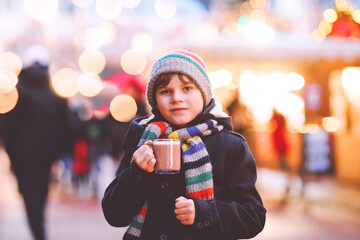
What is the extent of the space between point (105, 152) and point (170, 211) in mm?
7813

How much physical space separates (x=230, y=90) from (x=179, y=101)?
44.6ft

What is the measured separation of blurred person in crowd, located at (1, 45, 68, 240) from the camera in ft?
14.7

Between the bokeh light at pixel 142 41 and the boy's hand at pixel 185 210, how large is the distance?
38.2 feet

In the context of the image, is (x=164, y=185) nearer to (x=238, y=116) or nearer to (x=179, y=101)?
(x=179, y=101)

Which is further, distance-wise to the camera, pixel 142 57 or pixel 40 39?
pixel 40 39

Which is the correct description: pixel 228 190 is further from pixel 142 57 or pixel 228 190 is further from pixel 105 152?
pixel 142 57

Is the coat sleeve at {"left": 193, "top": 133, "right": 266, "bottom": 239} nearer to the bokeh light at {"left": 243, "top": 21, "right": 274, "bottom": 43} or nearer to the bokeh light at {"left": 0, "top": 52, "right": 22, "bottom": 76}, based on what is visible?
the bokeh light at {"left": 243, "top": 21, "right": 274, "bottom": 43}

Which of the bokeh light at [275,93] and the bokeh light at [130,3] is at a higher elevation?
the bokeh light at [130,3]

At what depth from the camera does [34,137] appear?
4578mm

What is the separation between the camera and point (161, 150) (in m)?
1.88

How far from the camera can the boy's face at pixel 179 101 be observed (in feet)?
6.88

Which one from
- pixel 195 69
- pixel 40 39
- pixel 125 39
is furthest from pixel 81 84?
pixel 195 69

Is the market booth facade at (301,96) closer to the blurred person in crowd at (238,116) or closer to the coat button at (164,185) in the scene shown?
the blurred person in crowd at (238,116)

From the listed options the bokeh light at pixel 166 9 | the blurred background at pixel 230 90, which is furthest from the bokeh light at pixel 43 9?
the bokeh light at pixel 166 9
